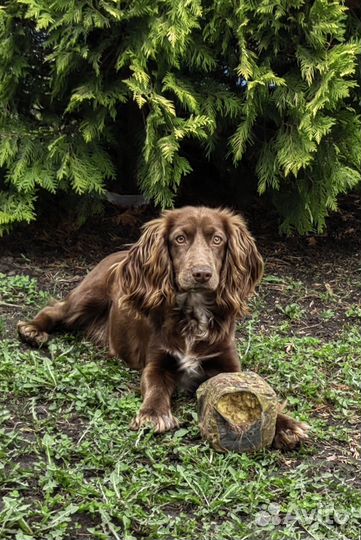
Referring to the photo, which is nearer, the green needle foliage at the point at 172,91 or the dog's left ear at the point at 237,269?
the dog's left ear at the point at 237,269

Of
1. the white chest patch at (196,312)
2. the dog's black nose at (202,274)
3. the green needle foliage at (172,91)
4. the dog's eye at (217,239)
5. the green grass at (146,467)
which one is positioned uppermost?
the green needle foliage at (172,91)

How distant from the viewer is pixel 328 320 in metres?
5.20

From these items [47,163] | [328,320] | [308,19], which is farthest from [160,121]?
[328,320]

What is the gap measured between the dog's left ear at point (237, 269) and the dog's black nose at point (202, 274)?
27cm

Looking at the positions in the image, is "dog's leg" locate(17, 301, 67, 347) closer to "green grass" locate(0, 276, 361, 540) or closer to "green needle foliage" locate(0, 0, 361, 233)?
"green grass" locate(0, 276, 361, 540)

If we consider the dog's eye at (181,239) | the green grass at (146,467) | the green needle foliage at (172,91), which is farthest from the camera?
the green needle foliage at (172,91)

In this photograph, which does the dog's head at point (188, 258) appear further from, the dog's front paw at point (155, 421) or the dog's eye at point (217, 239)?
the dog's front paw at point (155, 421)

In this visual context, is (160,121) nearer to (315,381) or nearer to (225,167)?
(225,167)

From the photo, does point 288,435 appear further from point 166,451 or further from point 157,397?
point 157,397

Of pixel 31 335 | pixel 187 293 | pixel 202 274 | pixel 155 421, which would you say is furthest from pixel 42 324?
pixel 155 421

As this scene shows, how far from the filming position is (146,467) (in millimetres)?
3078

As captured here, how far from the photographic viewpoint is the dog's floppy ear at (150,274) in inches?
156

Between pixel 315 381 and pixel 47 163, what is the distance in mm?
2680

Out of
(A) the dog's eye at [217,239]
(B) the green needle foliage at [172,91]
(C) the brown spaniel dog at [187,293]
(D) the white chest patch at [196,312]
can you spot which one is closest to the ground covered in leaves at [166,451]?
(C) the brown spaniel dog at [187,293]
